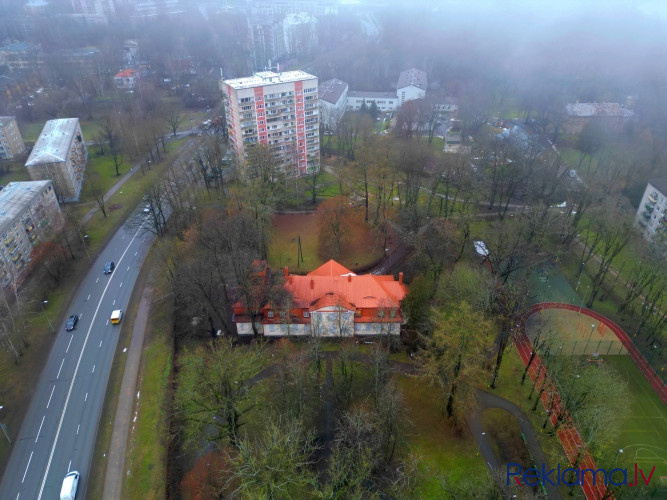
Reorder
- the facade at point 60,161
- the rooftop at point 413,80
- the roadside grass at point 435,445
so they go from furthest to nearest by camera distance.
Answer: the rooftop at point 413,80
the facade at point 60,161
the roadside grass at point 435,445

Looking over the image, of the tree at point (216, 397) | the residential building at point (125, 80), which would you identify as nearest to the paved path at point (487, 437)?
the tree at point (216, 397)

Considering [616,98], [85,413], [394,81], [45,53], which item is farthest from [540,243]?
[45,53]

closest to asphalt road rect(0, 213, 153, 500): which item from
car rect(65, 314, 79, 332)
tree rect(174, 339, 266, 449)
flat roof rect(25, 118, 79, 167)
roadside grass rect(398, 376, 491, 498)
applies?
car rect(65, 314, 79, 332)

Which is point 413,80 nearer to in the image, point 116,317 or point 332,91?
point 332,91

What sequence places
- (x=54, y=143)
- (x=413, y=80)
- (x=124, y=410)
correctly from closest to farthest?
(x=124, y=410) < (x=54, y=143) < (x=413, y=80)

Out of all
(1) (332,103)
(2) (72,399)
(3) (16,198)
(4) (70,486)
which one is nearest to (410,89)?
(1) (332,103)

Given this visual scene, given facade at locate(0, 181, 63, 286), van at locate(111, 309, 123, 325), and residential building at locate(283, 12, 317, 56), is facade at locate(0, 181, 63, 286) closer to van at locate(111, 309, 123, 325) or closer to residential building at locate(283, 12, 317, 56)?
van at locate(111, 309, 123, 325)

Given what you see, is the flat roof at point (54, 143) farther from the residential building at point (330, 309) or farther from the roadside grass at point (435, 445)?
the roadside grass at point (435, 445)
